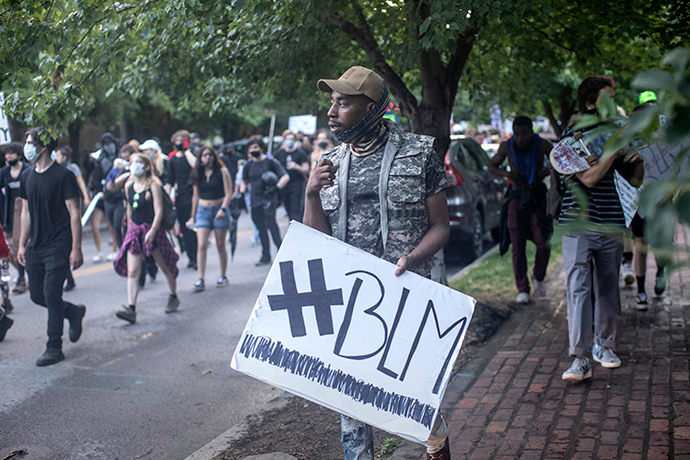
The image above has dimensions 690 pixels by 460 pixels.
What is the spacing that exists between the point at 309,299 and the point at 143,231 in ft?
19.0

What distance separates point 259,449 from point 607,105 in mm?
3532

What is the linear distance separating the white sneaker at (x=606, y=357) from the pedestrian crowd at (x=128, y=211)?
4.32m

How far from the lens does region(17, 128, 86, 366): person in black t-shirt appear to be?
6.80m

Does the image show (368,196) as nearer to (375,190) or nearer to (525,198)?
(375,190)

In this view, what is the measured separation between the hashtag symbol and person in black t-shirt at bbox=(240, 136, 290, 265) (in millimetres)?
8593

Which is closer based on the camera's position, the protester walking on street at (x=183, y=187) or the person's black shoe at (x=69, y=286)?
the person's black shoe at (x=69, y=286)

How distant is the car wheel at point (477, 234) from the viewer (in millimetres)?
11965

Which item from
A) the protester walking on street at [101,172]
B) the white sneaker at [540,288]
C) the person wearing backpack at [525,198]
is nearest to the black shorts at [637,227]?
the person wearing backpack at [525,198]

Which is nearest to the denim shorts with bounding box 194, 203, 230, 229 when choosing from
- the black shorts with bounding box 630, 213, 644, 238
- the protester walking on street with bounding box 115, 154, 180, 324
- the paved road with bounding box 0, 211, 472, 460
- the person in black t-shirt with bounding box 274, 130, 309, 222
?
the paved road with bounding box 0, 211, 472, 460

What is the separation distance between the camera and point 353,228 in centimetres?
346

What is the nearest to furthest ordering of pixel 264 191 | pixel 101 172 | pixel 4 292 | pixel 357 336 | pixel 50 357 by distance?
pixel 357 336
pixel 50 357
pixel 4 292
pixel 264 191
pixel 101 172

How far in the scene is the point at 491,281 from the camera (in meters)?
8.95

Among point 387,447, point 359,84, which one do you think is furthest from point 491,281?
point 359,84

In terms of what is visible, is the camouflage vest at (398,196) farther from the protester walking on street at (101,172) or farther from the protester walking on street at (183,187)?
the protester walking on street at (101,172)
